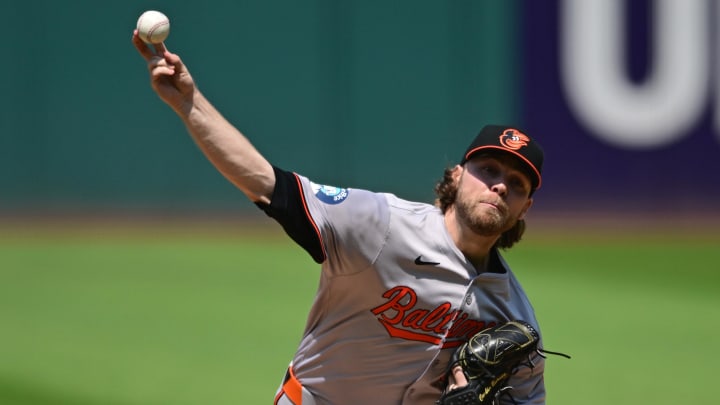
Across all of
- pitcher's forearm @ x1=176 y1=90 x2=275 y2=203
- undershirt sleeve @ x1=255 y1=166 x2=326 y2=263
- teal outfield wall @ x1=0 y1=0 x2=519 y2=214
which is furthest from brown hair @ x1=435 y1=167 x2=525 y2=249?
teal outfield wall @ x1=0 y1=0 x2=519 y2=214

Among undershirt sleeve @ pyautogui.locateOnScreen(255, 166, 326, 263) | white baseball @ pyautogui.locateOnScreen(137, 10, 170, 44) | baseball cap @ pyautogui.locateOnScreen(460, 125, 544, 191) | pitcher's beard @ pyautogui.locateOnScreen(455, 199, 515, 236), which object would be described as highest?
white baseball @ pyautogui.locateOnScreen(137, 10, 170, 44)

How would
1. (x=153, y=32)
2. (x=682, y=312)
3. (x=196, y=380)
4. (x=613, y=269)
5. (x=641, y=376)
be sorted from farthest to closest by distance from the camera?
(x=613, y=269)
(x=682, y=312)
(x=641, y=376)
(x=196, y=380)
(x=153, y=32)

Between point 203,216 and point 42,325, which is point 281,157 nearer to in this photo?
point 203,216

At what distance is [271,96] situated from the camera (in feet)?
23.8

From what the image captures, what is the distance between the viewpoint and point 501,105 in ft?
23.7

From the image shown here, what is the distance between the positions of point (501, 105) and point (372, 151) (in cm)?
98

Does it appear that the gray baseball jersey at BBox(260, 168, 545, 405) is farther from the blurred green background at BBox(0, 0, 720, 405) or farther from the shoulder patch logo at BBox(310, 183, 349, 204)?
the blurred green background at BBox(0, 0, 720, 405)

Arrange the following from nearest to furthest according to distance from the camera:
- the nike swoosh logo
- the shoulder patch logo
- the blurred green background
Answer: the shoulder patch logo < the nike swoosh logo < the blurred green background

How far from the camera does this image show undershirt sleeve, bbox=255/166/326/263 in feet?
8.57

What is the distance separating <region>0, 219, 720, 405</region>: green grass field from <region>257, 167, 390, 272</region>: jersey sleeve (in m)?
2.32

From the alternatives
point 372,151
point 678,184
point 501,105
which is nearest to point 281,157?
point 372,151

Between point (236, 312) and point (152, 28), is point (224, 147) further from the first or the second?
point (236, 312)

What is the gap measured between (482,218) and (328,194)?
0.49 m

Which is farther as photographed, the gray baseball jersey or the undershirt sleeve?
the gray baseball jersey
